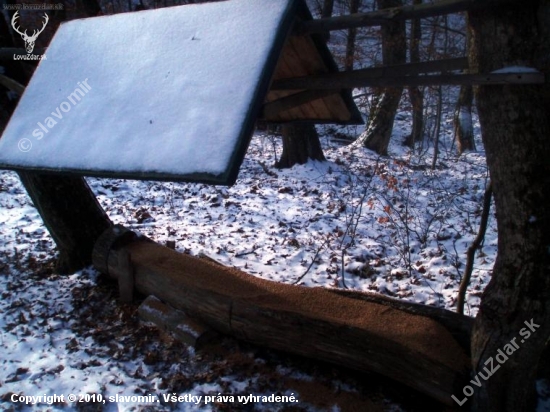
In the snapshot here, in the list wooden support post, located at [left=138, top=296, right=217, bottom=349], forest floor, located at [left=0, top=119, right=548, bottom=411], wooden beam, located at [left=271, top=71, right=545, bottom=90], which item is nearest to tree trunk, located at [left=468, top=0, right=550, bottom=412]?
wooden beam, located at [left=271, top=71, right=545, bottom=90]

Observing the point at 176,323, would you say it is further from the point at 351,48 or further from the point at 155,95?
the point at 351,48

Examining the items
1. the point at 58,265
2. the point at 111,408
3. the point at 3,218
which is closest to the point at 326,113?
the point at 111,408

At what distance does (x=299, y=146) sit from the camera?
31.4 feet

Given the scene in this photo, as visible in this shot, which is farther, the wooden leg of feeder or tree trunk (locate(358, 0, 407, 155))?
tree trunk (locate(358, 0, 407, 155))

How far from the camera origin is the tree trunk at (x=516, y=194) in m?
2.43

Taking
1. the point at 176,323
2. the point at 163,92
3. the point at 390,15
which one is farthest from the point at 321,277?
the point at 390,15

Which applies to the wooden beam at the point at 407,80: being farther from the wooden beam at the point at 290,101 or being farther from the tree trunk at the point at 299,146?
the tree trunk at the point at 299,146

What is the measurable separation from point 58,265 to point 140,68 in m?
3.23

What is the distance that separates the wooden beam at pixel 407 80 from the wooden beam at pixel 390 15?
33 cm

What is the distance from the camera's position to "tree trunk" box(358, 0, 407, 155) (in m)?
10.5

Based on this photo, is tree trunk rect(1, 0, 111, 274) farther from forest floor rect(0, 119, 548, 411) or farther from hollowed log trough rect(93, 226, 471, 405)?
hollowed log trough rect(93, 226, 471, 405)

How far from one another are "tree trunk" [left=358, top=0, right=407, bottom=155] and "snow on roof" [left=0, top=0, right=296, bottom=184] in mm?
7658

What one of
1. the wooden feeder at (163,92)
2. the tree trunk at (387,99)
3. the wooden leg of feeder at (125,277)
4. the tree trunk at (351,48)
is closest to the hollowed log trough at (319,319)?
the wooden leg of feeder at (125,277)

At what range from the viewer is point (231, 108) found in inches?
106
